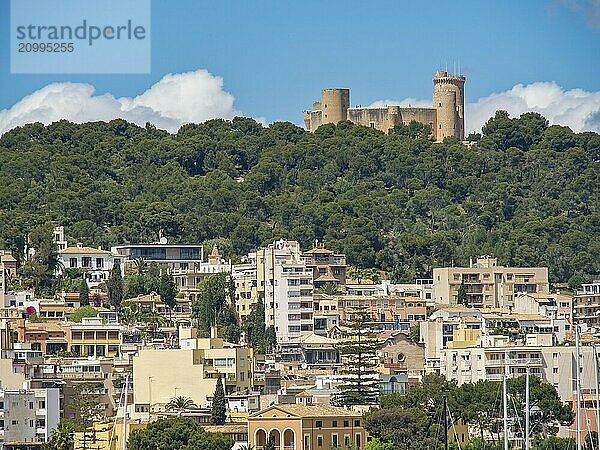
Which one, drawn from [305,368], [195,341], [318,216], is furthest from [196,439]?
[318,216]

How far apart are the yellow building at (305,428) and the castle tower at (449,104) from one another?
6058 cm

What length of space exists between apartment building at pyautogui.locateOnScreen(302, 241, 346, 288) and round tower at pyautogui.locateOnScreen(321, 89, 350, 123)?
29.9 meters

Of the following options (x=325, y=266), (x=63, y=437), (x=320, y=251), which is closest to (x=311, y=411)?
(x=63, y=437)

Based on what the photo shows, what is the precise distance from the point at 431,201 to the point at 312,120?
57.5 feet

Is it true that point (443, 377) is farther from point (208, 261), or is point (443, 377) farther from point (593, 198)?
point (593, 198)

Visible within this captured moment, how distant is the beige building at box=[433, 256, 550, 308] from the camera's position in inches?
3209

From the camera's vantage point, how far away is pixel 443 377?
59094mm

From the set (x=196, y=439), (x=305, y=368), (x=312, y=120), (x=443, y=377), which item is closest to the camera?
(x=196, y=439)

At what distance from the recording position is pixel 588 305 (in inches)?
3199

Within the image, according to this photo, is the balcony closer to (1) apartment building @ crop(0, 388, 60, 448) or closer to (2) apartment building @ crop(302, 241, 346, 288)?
(1) apartment building @ crop(0, 388, 60, 448)

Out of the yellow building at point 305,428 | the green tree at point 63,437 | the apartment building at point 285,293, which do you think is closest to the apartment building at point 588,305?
the apartment building at point 285,293

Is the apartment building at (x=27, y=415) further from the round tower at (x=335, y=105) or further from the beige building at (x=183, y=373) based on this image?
the round tower at (x=335, y=105)

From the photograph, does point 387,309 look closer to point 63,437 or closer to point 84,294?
point 84,294

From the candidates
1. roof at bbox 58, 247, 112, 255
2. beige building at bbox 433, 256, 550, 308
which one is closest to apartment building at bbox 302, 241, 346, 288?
beige building at bbox 433, 256, 550, 308
